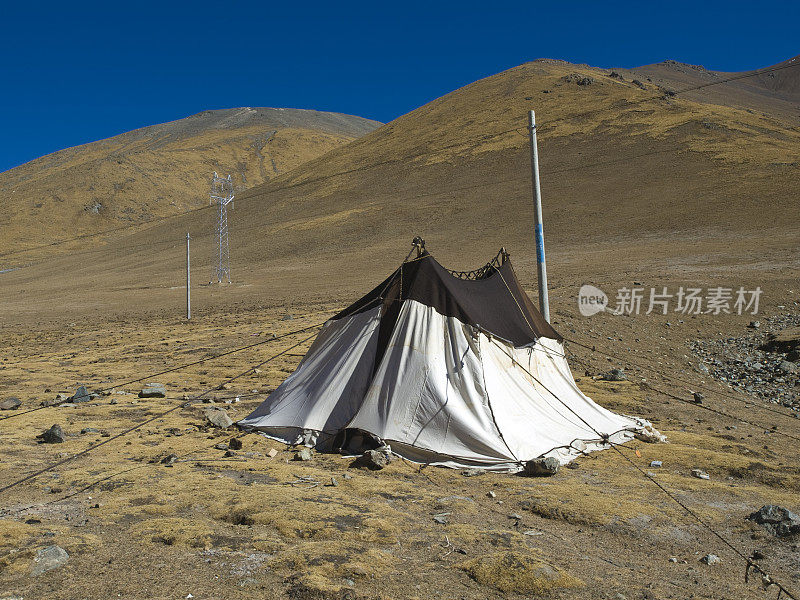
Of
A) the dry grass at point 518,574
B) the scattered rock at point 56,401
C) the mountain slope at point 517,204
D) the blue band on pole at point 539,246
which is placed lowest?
the dry grass at point 518,574

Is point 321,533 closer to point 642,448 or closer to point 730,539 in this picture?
point 730,539

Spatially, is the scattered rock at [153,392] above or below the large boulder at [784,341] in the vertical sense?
below

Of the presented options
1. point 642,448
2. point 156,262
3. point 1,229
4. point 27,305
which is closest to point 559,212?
point 156,262

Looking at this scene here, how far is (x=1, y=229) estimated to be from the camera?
7225 cm

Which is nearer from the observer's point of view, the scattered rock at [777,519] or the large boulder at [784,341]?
the scattered rock at [777,519]

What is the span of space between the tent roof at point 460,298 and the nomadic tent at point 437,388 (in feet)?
0.06

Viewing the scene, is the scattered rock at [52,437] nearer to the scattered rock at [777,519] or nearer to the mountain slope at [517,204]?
the scattered rock at [777,519]

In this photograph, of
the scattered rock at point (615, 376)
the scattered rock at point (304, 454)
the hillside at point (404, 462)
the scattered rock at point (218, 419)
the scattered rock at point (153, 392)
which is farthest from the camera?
the scattered rock at point (615, 376)

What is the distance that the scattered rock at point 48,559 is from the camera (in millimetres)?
3934

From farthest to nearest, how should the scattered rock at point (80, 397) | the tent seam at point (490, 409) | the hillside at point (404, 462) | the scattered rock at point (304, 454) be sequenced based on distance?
1. the scattered rock at point (80, 397)
2. the scattered rock at point (304, 454)
3. the tent seam at point (490, 409)
4. the hillside at point (404, 462)

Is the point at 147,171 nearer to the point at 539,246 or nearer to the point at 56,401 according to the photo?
the point at 56,401

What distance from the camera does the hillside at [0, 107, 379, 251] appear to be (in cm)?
7644

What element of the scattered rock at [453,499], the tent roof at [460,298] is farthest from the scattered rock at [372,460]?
the tent roof at [460,298]

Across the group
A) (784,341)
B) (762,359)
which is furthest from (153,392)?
(784,341)
